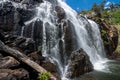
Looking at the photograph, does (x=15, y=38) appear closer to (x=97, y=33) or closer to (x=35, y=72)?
(x=35, y=72)

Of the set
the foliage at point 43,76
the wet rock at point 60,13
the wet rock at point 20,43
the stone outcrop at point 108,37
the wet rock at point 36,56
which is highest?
the wet rock at point 60,13

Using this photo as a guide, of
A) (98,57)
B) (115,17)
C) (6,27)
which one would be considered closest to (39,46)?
(6,27)

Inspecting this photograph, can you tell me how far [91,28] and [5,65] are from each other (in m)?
29.1

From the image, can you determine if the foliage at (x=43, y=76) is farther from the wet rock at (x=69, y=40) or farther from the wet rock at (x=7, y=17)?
the wet rock at (x=69, y=40)

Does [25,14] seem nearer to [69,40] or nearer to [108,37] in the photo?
[69,40]

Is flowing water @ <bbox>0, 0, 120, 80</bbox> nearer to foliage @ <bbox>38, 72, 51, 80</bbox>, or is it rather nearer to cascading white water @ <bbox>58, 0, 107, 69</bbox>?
cascading white water @ <bbox>58, 0, 107, 69</bbox>

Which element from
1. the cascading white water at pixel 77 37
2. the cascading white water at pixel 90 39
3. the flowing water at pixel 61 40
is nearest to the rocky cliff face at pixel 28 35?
the flowing water at pixel 61 40

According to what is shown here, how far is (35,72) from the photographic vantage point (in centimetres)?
2138

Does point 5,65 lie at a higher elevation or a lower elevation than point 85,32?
lower

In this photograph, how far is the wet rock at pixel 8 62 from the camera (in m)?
19.9

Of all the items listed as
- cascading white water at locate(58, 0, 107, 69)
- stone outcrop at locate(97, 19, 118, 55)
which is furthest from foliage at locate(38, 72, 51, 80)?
stone outcrop at locate(97, 19, 118, 55)

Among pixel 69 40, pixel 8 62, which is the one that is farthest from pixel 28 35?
pixel 8 62

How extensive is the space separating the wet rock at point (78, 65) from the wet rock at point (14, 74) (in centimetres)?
808

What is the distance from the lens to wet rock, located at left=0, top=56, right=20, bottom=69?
65.2 ft
